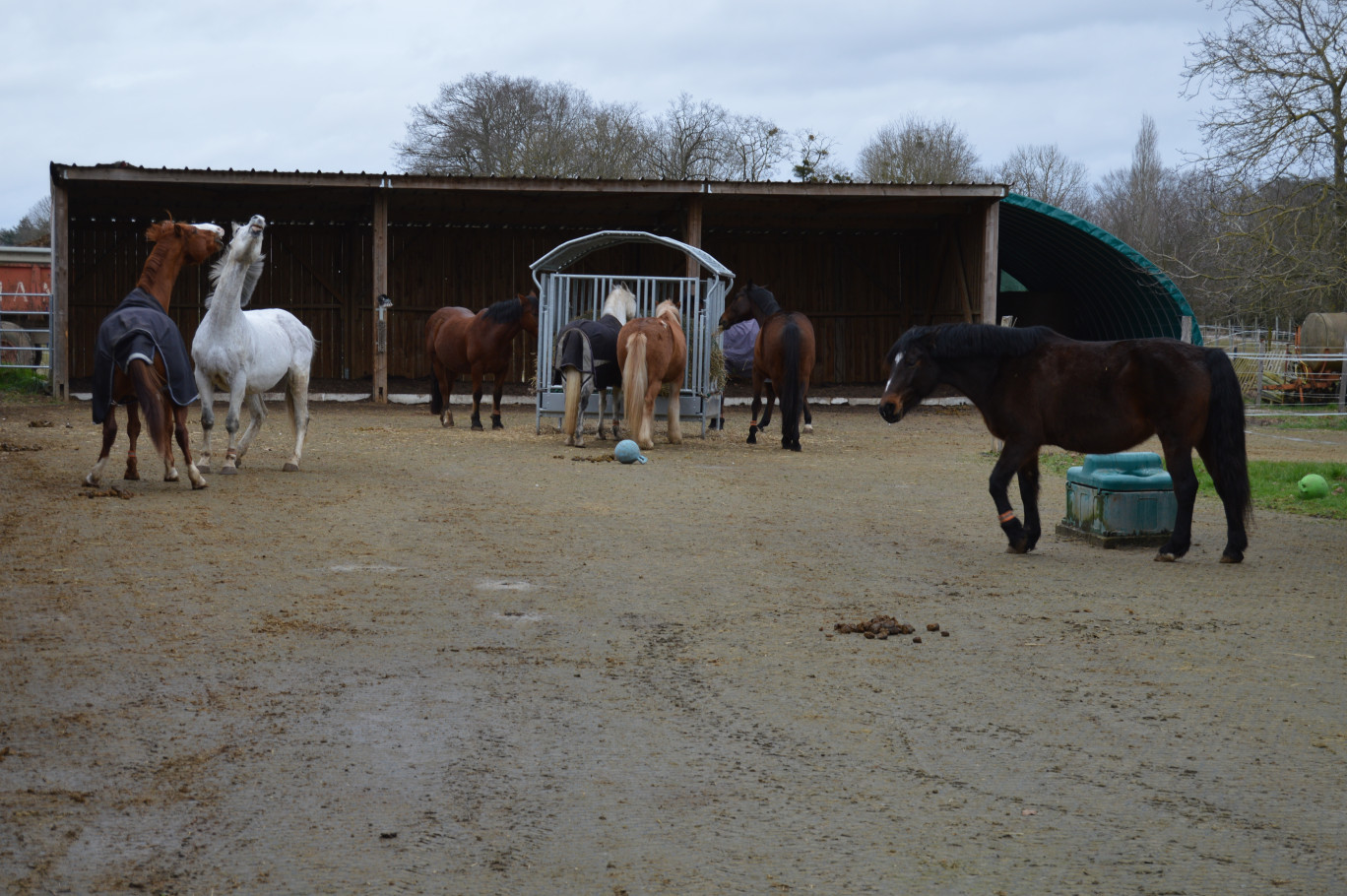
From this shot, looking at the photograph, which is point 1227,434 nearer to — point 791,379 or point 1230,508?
point 1230,508

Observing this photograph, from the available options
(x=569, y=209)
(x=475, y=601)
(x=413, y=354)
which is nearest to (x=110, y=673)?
(x=475, y=601)

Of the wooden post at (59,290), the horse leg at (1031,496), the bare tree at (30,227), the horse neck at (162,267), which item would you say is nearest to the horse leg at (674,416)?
the horse neck at (162,267)

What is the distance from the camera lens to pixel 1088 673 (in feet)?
14.7

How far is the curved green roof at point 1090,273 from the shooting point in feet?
66.6

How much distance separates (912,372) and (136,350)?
5321 millimetres

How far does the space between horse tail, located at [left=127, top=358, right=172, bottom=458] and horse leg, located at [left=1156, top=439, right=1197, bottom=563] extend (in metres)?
6.48

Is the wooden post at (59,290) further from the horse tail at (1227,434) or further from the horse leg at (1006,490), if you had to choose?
the horse tail at (1227,434)

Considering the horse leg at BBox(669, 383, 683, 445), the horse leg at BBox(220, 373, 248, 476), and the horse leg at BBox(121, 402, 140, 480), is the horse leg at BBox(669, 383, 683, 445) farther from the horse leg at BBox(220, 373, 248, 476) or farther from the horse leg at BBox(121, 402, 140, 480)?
the horse leg at BBox(121, 402, 140, 480)

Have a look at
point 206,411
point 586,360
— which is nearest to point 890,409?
point 206,411

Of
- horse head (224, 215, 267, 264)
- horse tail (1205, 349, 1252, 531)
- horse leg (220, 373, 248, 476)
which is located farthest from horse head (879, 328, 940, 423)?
horse head (224, 215, 267, 264)

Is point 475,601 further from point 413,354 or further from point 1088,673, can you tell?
point 413,354

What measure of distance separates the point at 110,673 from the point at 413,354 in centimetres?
2096

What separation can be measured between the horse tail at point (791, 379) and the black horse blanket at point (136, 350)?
6.57 metres

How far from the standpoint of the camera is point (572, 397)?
1268 cm
